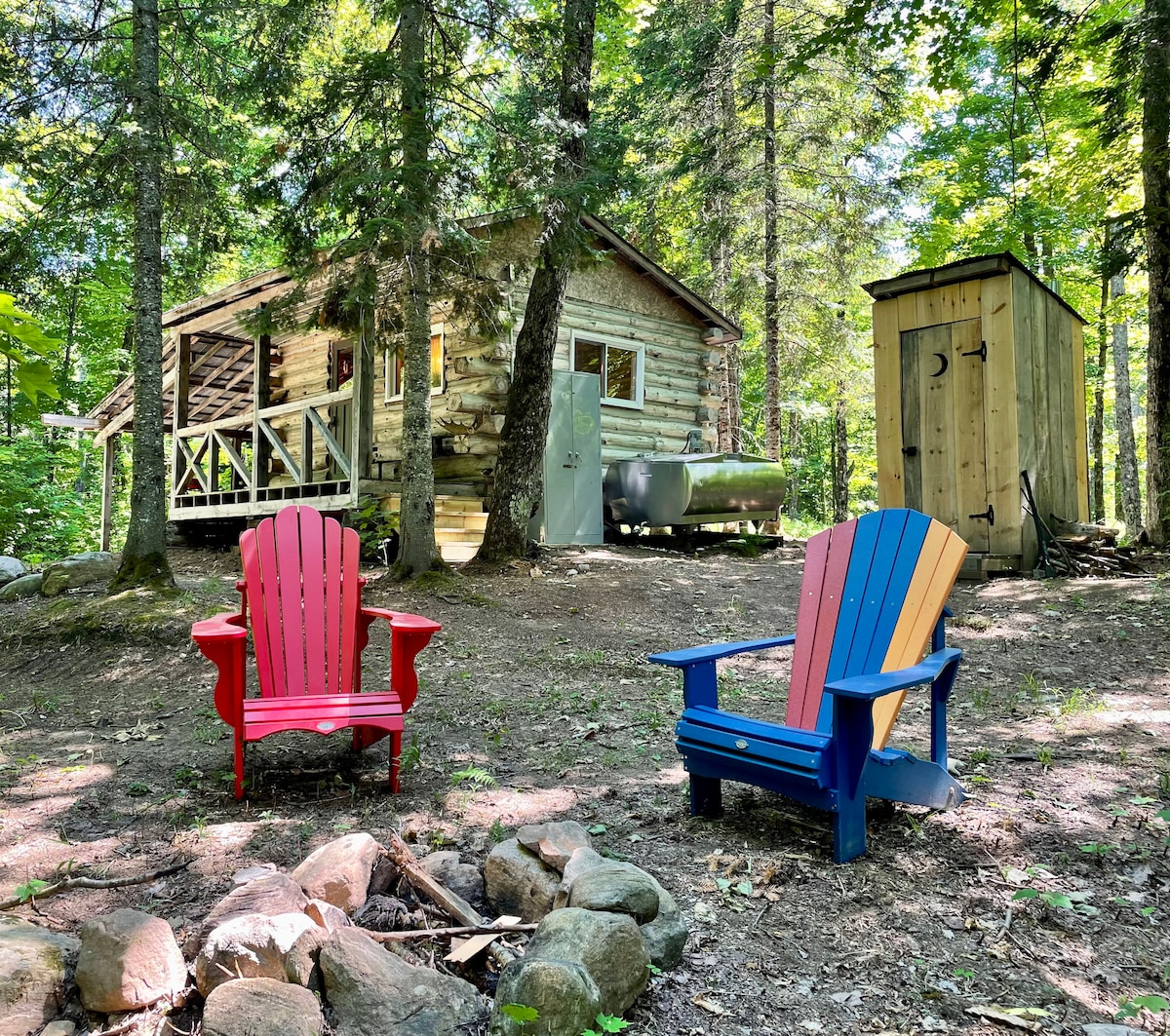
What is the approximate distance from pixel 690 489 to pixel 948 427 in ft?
11.7

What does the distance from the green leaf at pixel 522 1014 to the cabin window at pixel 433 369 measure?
10072mm

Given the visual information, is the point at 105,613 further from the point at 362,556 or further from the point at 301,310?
the point at 301,310

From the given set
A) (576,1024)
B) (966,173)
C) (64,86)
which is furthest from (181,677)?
(966,173)

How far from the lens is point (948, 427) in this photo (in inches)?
334

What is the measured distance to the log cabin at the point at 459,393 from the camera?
10.5 m

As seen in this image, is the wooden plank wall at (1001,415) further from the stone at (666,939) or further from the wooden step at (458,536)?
the stone at (666,939)

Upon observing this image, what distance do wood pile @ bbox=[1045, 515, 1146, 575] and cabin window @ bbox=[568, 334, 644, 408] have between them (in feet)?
21.1

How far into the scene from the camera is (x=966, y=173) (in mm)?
15141

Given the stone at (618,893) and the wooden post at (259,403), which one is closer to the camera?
the stone at (618,893)

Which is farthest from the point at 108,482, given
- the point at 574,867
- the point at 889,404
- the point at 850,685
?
the point at 850,685

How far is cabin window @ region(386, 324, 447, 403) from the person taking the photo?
38.2 feet

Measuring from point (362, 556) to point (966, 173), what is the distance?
1291 centimetres

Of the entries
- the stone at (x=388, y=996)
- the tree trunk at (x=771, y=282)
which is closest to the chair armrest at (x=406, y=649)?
the stone at (x=388, y=996)

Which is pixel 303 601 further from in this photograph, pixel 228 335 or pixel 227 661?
pixel 228 335
